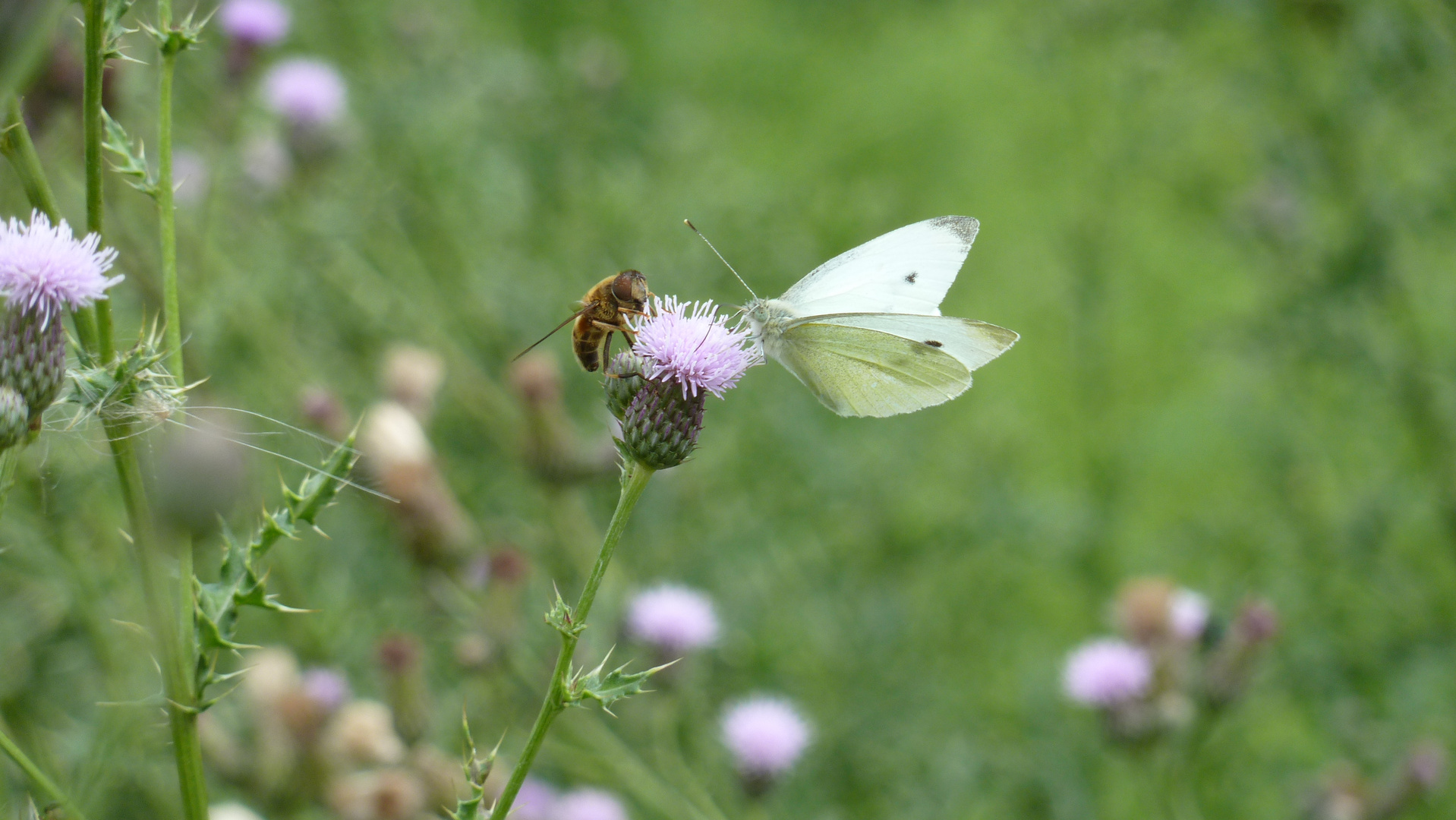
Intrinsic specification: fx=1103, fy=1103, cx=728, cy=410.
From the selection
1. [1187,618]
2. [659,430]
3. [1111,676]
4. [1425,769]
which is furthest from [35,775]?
[1425,769]

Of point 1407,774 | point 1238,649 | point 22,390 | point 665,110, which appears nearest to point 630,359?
point 22,390

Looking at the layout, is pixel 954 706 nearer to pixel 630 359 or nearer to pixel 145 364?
pixel 630 359

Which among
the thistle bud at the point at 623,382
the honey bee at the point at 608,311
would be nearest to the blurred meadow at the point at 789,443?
the honey bee at the point at 608,311

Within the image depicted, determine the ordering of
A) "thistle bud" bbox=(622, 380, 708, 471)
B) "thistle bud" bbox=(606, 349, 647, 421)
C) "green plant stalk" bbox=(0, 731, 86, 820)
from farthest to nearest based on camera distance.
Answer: "thistle bud" bbox=(606, 349, 647, 421) → "thistle bud" bbox=(622, 380, 708, 471) → "green plant stalk" bbox=(0, 731, 86, 820)

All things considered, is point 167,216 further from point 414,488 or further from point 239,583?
point 414,488

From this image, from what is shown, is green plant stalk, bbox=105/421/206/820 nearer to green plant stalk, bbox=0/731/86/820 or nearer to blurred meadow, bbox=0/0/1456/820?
green plant stalk, bbox=0/731/86/820

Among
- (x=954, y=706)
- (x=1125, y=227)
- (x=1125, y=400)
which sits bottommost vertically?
(x=954, y=706)

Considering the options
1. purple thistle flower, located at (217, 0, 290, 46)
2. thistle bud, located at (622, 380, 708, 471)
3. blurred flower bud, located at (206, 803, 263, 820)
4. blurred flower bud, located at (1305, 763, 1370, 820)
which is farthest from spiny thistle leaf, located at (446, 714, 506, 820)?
purple thistle flower, located at (217, 0, 290, 46)
